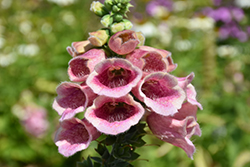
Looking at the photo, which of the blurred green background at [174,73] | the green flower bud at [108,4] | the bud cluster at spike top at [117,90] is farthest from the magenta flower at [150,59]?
the blurred green background at [174,73]

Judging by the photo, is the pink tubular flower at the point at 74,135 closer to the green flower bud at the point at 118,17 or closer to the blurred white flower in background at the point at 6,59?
the green flower bud at the point at 118,17

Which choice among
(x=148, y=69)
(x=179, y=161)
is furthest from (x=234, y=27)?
(x=148, y=69)

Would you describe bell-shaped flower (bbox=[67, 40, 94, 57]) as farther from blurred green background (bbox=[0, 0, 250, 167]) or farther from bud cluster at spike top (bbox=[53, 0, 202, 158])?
blurred green background (bbox=[0, 0, 250, 167])

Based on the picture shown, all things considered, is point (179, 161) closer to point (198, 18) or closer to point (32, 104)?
point (32, 104)

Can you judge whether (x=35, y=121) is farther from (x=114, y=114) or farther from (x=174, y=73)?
(x=114, y=114)

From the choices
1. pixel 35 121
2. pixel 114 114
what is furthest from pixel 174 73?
pixel 114 114

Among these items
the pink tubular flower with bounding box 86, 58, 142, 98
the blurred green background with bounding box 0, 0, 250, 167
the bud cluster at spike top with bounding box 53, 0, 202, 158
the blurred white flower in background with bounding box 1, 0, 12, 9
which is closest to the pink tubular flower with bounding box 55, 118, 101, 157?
the bud cluster at spike top with bounding box 53, 0, 202, 158
